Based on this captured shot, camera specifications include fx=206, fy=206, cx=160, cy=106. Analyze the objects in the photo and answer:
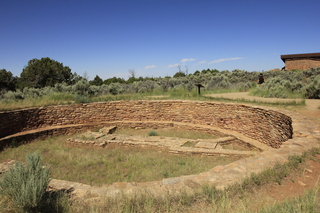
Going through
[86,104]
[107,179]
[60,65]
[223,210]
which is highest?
[60,65]

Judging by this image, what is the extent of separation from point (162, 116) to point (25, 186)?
28.9 feet

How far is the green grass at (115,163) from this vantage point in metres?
5.57

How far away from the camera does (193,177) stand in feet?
11.6

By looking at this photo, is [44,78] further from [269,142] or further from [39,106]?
[269,142]

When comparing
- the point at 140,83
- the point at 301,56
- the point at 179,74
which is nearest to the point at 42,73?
the point at 140,83

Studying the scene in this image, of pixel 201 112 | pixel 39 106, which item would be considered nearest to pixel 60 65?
pixel 39 106

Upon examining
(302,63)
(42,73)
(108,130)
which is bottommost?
(108,130)

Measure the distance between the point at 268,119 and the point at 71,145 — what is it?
8.11m

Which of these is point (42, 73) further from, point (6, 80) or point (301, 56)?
point (301, 56)

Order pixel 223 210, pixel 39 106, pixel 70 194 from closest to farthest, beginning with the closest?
pixel 223 210
pixel 70 194
pixel 39 106

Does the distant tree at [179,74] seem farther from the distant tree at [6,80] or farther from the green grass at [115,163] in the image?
the green grass at [115,163]

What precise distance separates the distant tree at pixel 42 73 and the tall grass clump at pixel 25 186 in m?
28.0

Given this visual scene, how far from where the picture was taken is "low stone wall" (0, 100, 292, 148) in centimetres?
763

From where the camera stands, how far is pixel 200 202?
273cm
